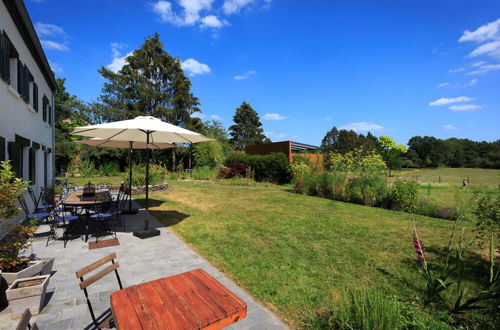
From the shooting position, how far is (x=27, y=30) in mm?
6719

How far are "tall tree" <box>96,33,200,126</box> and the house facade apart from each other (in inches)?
638

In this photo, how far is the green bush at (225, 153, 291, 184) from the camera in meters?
15.8

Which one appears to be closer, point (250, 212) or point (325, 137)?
point (250, 212)

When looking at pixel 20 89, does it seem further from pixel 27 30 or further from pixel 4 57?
pixel 27 30

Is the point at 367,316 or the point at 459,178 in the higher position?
the point at 367,316

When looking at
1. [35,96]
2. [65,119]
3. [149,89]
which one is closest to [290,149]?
[35,96]

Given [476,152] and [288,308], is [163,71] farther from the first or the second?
[476,152]

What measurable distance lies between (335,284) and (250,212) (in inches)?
181

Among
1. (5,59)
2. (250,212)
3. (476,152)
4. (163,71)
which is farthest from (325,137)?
(5,59)

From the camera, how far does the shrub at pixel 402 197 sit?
8375 mm

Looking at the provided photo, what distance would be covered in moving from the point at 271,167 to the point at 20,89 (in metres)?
12.4

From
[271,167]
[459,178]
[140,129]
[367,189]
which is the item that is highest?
[140,129]

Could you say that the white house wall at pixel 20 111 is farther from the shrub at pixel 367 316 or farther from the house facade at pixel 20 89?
the shrub at pixel 367 316

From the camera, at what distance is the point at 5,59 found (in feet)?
17.5
